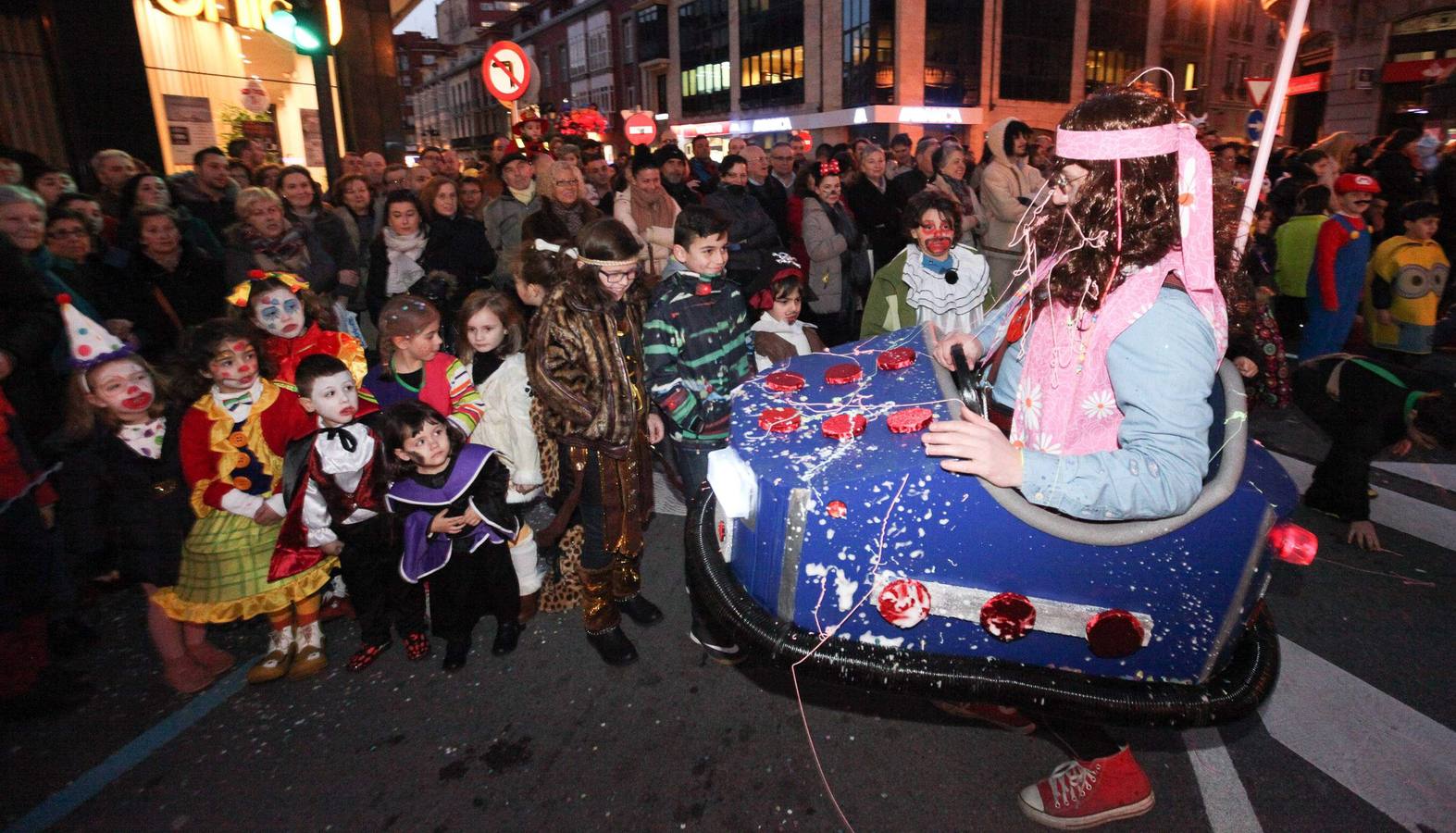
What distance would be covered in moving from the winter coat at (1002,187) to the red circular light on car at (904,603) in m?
5.78

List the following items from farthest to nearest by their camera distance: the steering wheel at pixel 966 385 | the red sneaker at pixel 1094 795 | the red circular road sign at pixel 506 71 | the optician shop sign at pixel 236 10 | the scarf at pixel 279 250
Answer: the red circular road sign at pixel 506 71, the optician shop sign at pixel 236 10, the scarf at pixel 279 250, the red sneaker at pixel 1094 795, the steering wheel at pixel 966 385

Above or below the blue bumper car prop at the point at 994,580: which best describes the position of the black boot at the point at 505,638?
below

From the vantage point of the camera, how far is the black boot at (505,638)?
3.57m

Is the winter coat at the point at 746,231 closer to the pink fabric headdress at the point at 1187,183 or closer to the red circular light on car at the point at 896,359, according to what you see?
the red circular light on car at the point at 896,359

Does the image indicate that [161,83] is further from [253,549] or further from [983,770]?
[983,770]

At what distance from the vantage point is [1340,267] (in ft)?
19.6

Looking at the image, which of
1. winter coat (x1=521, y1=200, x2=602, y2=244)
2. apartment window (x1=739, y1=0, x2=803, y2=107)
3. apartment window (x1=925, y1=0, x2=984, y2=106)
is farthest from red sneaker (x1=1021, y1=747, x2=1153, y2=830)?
apartment window (x1=739, y1=0, x2=803, y2=107)

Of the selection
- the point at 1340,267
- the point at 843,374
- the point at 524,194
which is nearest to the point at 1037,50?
the point at 1340,267

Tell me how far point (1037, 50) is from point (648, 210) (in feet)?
120

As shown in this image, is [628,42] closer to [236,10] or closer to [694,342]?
[236,10]

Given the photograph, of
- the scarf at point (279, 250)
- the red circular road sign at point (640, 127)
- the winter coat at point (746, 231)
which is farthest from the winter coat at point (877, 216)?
the red circular road sign at point (640, 127)

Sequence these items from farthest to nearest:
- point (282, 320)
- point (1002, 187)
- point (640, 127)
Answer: point (640, 127) < point (1002, 187) < point (282, 320)

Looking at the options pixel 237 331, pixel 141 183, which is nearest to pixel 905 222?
pixel 237 331

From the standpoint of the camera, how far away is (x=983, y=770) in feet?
8.94
